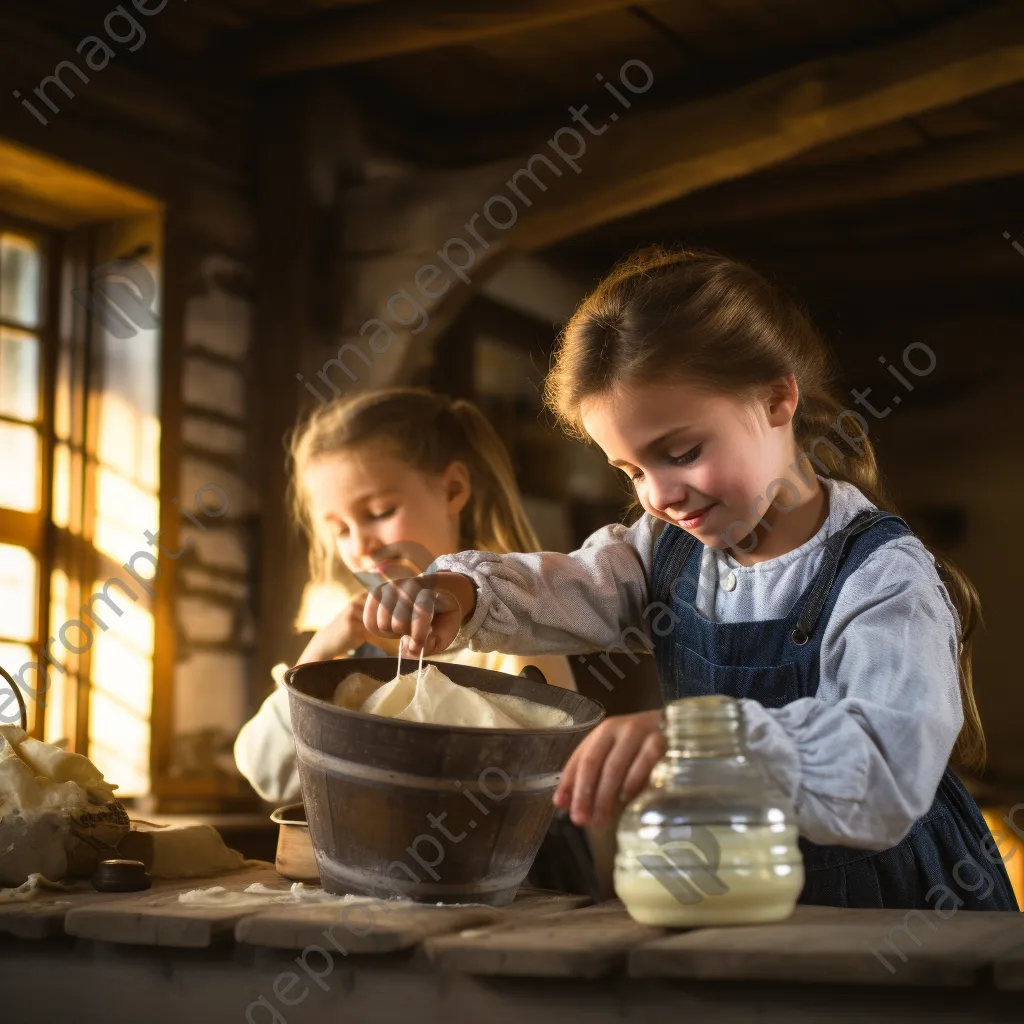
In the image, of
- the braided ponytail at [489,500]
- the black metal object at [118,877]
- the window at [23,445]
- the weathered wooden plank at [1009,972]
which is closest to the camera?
the weathered wooden plank at [1009,972]

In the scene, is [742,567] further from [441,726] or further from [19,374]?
[19,374]

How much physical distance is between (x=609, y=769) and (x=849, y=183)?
4.25 metres

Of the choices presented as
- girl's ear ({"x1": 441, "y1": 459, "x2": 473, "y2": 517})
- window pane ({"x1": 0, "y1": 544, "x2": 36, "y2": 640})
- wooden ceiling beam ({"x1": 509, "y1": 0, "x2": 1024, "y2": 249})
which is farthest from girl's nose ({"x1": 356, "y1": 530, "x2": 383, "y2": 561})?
wooden ceiling beam ({"x1": 509, "y1": 0, "x2": 1024, "y2": 249})

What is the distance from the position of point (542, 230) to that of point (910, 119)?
1.46 m

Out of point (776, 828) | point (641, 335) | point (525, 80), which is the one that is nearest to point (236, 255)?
point (525, 80)

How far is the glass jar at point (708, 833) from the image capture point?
1173 mm

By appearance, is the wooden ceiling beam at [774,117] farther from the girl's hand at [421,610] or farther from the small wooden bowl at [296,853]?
the small wooden bowl at [296,853]

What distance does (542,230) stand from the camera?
4.05 m

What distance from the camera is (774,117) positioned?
3.71 metres

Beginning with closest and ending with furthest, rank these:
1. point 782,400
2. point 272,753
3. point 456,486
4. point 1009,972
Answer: point 1009,972 → point 782,400 → point 272,753 → point 456,486

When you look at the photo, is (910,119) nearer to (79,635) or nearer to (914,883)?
(79,635)

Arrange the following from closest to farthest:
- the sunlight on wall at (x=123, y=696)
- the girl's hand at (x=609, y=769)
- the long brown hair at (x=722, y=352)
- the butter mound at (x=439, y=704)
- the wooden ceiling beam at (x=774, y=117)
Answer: the girl's hand at (x=609, y=769) < the butter mound at (x=439, y=704) < the long brown hair at (x=722, y=352) < the wooden ceiling beam at (x=774, y=117) < the sunlight on wall at (x=123, y=696)

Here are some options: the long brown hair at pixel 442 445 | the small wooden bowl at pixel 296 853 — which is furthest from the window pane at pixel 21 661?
the small wooden bowl at pixel 296 853

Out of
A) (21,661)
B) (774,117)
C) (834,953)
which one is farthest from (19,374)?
(834,953)
